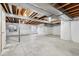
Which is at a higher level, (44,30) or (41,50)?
(44,30)

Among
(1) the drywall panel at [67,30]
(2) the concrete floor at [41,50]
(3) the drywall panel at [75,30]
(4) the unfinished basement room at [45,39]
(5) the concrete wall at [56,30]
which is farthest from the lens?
(5) the concrete wall at [56,30]

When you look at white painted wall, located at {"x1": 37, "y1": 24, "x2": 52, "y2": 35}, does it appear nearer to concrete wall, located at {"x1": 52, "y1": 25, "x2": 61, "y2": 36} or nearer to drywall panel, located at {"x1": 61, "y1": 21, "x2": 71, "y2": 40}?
concrete wall, located at {"x1": 52, "y1": 25, "x2": 61, "y2": 36}

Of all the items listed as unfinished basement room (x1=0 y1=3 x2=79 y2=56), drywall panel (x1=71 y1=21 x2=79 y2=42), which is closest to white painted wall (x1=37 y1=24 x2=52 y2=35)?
unfinished basement room (x1=0 y1=3 x2=79 y2=56)

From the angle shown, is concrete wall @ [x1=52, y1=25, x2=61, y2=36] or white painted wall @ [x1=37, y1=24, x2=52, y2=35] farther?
white painted wall @ [x1=37, y1=24, x2=52, y2=35]

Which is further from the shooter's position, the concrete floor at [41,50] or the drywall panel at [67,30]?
the drywall panel at [67,30]

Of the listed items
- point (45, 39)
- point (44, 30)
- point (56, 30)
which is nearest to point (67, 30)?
point (45, 39)

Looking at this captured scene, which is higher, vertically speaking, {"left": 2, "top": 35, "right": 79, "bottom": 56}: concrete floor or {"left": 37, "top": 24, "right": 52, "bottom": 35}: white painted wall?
{"left": 37, "top": 24, "right": 52, "bottom": 35}: white painted wall

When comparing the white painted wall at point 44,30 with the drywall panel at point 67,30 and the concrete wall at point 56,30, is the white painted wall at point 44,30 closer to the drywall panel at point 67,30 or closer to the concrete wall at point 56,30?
the concrete wall at point 56,30

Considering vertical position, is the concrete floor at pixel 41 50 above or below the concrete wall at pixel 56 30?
below

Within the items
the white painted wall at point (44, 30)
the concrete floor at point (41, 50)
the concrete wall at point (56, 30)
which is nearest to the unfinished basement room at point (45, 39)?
the concrete floor at point (41, 50)

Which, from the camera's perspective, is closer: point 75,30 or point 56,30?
point 75,30

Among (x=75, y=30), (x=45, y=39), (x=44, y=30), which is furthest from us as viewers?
(x=44, y=30)

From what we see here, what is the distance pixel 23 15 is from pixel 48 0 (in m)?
4.16

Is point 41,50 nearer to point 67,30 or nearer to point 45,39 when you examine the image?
point 45,39
